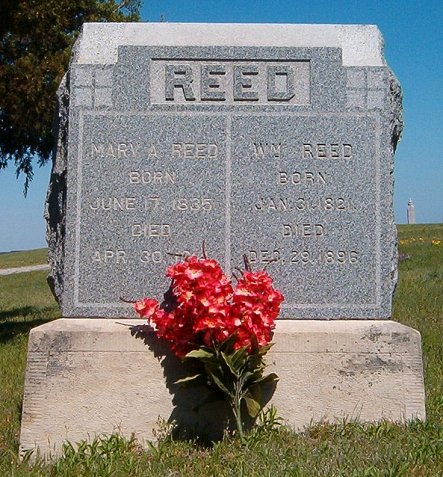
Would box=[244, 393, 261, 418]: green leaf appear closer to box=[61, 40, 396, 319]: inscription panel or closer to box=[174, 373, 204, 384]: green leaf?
box=[174, 373, 204, 384]: green leaf

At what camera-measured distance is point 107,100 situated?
196 inches

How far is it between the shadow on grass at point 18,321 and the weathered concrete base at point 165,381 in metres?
4.72

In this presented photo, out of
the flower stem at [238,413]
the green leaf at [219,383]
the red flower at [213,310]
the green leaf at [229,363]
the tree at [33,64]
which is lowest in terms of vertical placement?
the flower stem at [238,413]

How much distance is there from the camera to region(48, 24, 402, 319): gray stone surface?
4926mm

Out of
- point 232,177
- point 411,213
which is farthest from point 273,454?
point 411,213

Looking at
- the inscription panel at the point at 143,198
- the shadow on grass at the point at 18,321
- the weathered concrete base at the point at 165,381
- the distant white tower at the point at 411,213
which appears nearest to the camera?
the weathered concrete base at the point at 165,381

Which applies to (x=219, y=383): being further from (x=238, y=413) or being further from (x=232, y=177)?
(x=232, y=177)

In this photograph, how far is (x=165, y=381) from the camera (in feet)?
15.0

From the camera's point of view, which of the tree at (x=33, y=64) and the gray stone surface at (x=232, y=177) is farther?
the tree at (x=33, y=64)

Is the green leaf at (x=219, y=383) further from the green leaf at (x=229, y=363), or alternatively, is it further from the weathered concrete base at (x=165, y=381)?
the weathered concrete base at (x=165, y=381)

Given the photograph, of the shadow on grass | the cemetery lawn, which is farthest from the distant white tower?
the cemetery lawn

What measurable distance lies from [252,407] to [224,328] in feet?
1.62

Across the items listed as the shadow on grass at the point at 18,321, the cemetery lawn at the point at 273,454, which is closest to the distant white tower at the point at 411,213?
the shadow on grass at the point at 18,321

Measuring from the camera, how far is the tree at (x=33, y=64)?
32.3 ft
